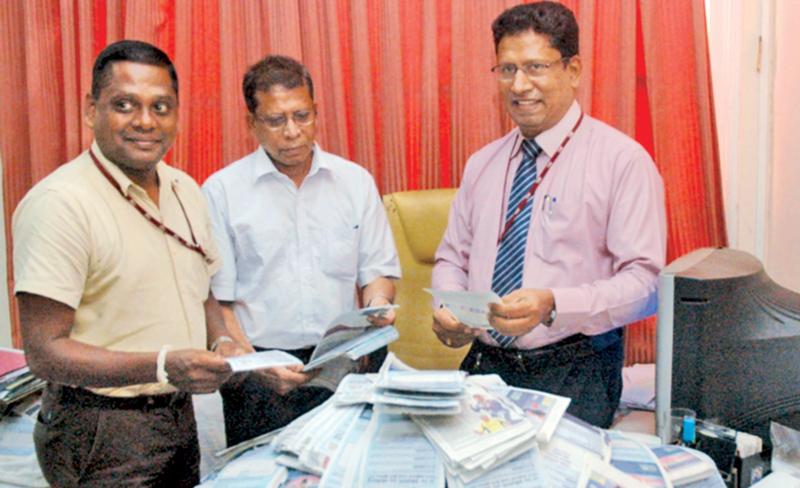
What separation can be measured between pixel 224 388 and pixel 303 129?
0.74 meters

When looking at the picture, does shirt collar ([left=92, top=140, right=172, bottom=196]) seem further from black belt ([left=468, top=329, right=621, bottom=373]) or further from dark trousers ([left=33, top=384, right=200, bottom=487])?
black belt ([left=468, top=329, right=621, bottom=373])

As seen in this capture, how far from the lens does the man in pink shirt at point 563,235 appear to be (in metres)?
1.74

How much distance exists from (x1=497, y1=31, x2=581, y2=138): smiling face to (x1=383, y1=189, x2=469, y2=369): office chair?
61 cm

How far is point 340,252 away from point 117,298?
0.72 meters

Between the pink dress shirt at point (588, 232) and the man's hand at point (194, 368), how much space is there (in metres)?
0.72

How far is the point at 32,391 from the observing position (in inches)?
86.7

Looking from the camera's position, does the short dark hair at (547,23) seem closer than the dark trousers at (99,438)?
No

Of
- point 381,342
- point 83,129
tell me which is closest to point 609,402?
point 381,342

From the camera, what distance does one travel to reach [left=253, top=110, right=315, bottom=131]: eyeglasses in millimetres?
1953

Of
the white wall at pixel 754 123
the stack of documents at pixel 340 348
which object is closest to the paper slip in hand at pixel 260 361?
the stack of documents at pixel 340 348

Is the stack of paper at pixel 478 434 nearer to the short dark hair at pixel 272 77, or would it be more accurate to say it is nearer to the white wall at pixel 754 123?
the short dark hair at pixel 272 77

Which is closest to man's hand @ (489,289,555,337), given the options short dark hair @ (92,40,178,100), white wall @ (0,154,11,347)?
short dark hair @ (92,40,178,100)

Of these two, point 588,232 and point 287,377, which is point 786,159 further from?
point 287,377

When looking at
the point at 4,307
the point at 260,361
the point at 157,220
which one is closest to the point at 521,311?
the point at 260,361
